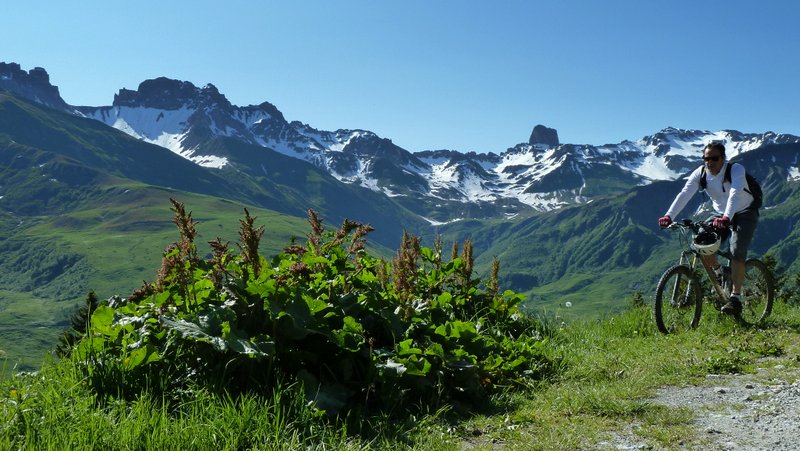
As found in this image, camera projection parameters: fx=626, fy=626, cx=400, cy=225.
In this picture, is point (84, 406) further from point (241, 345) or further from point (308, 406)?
point (308, 406)

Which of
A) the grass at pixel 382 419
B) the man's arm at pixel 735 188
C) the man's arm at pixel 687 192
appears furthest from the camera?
the man's arm at pixel 687 192

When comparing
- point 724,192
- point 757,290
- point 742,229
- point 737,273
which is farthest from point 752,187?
point 757,290

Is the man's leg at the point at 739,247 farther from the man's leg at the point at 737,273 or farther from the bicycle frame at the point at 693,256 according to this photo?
the bicycle frame at the point at 693,256

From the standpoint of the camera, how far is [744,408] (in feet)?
19.7

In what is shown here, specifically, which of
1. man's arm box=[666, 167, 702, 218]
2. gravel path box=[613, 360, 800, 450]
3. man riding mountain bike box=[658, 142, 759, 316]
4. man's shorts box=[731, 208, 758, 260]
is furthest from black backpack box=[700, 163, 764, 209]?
gravel path box=[613, 360, 800, 450]

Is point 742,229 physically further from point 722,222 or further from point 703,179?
point 703,179

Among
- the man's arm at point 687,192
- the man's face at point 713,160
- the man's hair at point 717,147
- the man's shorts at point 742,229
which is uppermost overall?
the man's hair at point 717,147

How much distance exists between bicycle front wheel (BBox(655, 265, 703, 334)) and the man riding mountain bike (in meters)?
0.45

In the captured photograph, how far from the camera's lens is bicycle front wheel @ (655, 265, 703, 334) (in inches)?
422

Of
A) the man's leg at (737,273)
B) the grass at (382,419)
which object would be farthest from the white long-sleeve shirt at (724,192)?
the grass at (382,419)

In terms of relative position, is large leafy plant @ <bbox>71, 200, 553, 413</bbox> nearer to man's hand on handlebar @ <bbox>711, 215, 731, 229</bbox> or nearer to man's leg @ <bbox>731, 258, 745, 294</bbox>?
man's hand on handlebar @ <bbox>711, 215, 731, 229</bbox>

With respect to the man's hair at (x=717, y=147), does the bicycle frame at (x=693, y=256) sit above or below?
below

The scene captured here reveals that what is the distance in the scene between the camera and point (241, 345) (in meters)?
4.95

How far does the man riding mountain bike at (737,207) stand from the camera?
10.5 m
